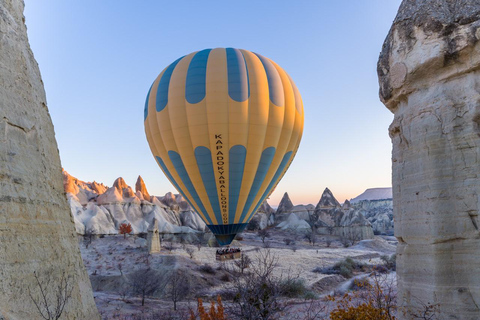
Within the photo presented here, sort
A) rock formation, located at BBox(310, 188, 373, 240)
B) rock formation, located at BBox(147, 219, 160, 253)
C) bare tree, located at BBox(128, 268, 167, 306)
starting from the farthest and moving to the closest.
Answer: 1. rock formation, located at BBox(310, 188, 373, 240)
2. rock formation, located at BBox(147, 219, 160, 253)
3. bare tree, located at BBox(128, 268, 167, 306)

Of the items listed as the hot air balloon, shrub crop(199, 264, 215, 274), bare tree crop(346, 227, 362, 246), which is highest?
the hot air balloon

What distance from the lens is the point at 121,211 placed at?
191 feet

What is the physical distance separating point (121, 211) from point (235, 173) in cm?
4409

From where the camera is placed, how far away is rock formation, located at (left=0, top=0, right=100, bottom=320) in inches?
149

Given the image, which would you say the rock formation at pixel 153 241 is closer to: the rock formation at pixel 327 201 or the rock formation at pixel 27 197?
the rock formation at pixel 27 197

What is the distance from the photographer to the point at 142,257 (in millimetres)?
29062

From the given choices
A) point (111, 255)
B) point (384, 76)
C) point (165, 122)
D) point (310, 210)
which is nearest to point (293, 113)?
point (165, 122)

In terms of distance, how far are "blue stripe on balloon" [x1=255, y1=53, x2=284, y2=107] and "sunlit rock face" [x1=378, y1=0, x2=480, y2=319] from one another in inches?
594

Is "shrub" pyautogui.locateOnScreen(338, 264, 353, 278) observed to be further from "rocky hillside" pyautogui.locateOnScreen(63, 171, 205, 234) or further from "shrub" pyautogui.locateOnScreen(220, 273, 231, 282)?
"rocky hillside" pyautogui.locateOnScreen(63, 171, 205, 234)

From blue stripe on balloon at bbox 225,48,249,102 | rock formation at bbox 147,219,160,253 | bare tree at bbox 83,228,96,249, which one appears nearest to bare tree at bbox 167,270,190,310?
rock formation at bbox 147,219,160,253

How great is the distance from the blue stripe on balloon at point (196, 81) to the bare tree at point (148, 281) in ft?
37.8

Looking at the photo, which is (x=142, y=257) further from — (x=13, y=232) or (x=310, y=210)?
(x=310, y=210)

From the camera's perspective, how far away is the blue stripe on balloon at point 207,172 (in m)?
19.4

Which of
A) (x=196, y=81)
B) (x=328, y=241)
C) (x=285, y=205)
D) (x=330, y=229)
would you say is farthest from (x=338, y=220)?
(x=196, y=81)
